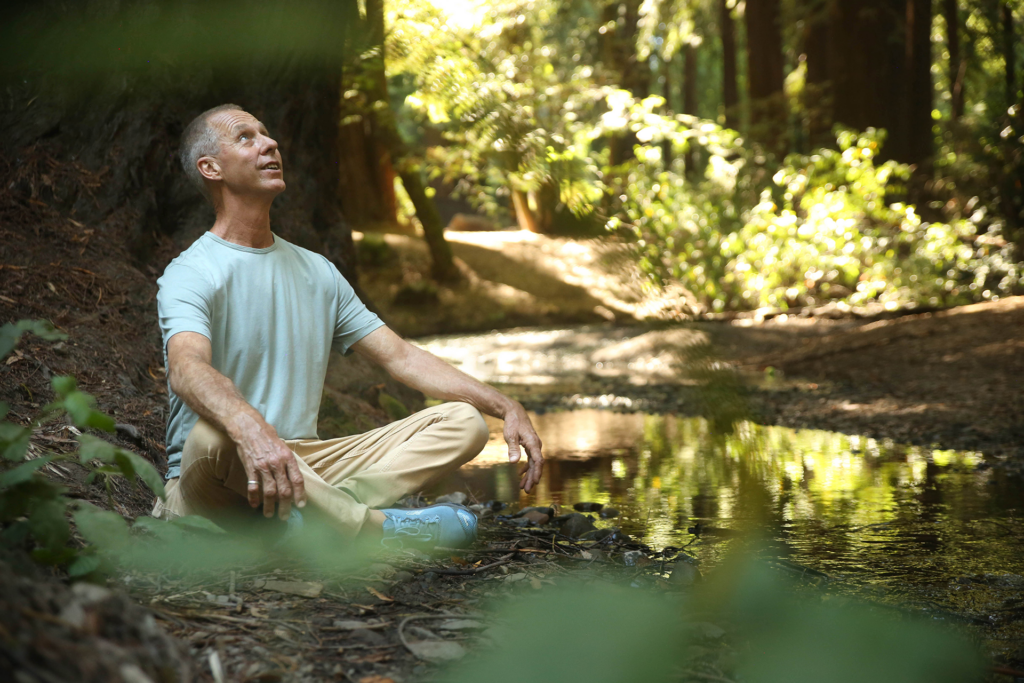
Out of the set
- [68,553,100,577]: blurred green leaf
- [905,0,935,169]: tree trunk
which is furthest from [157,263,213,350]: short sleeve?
[905,0,935,169]: tree trunk

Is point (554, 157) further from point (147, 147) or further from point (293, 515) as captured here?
point (147, 147)

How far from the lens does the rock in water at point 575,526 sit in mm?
3262

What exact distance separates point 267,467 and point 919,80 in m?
12.8

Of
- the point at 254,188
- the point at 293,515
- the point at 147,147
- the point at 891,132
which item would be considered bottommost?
the point at 293,515

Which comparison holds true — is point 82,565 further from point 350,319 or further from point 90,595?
point 350,319

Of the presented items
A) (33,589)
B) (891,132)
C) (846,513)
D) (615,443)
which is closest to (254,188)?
(33,589)

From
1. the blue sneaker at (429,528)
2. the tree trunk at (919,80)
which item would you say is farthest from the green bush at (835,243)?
the blue sneaker at (429,528)

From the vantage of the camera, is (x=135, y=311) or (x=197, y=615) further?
(x=135, y=311)

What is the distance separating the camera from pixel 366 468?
285cm

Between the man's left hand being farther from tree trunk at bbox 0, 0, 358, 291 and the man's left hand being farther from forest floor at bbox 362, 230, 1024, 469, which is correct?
tree trunk at bbox 0, 0, 358, 291

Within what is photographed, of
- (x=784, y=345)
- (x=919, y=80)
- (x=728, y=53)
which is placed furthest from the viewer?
(x=728, y=53)

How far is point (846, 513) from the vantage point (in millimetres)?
3695

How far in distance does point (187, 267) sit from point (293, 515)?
831mm

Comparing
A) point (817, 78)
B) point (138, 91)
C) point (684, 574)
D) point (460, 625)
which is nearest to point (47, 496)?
point (460, 625)
